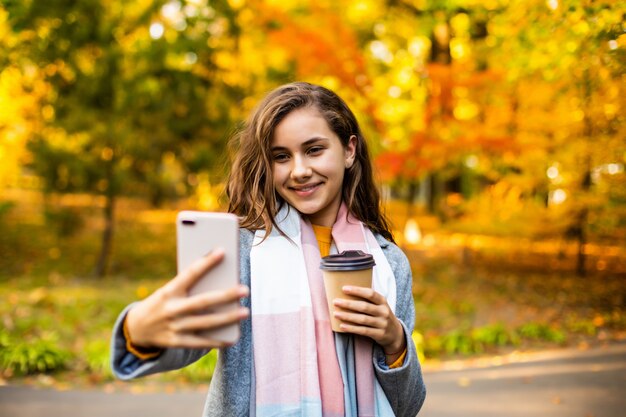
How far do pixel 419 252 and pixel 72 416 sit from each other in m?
Result: 8.33

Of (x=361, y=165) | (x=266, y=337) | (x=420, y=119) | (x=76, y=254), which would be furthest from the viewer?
(x=76, y=254)

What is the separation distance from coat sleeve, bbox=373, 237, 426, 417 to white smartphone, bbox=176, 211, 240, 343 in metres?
0.56

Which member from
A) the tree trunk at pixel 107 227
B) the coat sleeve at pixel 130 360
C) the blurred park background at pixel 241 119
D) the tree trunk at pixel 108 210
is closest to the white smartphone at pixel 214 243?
the coat sleeve at pixel 130 360

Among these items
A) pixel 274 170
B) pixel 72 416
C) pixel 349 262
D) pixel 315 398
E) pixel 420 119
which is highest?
pixel 420 119

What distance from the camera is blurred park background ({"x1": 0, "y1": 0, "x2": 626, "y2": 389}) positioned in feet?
21.8

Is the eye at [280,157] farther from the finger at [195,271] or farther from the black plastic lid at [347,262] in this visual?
the finger at [195,271]

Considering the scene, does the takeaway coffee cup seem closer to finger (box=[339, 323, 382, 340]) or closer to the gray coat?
finger (box=[339, 323, 382, 340])

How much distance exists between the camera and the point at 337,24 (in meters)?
7.77

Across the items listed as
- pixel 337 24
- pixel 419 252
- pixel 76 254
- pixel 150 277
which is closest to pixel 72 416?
pixel 150 277

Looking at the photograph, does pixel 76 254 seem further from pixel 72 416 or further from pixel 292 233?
pixel 292 233

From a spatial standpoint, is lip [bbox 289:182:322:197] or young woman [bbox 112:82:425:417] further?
lip [bbox 289:182:322:197]

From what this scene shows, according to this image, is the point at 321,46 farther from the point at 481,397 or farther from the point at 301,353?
the point at 301,353

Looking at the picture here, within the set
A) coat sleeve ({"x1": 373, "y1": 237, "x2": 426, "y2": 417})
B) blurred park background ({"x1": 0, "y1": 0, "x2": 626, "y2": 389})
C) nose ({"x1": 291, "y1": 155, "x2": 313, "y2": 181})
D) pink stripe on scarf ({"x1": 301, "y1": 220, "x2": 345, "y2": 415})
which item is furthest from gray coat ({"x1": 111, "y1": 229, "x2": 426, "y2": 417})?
blurred park background ({"x1": 0, "y1": 0, "x2": 626, "y2": 389})

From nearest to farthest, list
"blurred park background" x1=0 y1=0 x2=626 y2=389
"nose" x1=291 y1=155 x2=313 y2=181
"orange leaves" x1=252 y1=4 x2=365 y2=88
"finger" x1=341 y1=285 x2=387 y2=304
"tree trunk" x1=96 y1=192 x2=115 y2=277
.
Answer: "finger" x1=341 y1=285 x2=387 y2=304 → "nose" x1=291 y1=155 x2=313 y2=181 → "blurred park background" x1=0 y1=0 x2=626 y2=389 → "orange leaves" x1=252 y1=4 x2=365 y2=88 → "tree trunk" x1=96 y1=192 x2=115 y2=277
